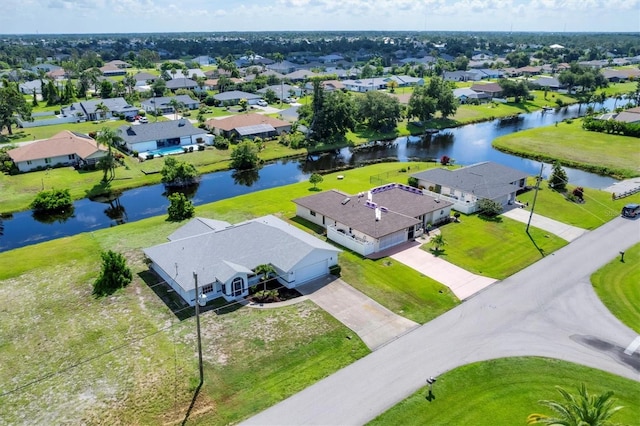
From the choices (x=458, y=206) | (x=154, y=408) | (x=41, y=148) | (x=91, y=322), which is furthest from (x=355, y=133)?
(x=154, y=408)

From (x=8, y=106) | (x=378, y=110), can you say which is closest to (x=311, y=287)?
(x=378, y=110)

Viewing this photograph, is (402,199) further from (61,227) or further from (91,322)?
(61,227)

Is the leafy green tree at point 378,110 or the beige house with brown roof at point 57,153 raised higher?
the leafy green tree at point 378,110

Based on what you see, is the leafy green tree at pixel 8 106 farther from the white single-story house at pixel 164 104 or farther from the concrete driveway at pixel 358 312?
the concrete driveway at pixel 358 312

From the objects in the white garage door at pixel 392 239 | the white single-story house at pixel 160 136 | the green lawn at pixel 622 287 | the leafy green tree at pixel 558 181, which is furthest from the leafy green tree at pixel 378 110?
the green lawn at pixel 622 287

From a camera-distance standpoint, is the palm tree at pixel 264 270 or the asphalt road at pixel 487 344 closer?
the asphalt road at pixel 487 344

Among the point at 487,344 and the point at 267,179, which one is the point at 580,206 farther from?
the point at 267,179

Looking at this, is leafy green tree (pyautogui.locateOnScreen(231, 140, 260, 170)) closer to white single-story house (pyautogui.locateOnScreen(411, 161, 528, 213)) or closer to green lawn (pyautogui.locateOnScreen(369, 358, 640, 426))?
white single-story house (pyautogui.locateOnScreen(411, 161, 528, 213))
